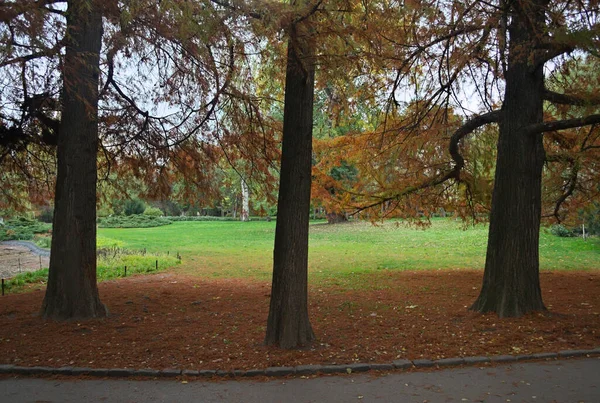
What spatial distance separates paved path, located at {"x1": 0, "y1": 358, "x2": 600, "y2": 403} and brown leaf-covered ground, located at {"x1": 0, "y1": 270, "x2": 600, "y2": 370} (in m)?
0.41

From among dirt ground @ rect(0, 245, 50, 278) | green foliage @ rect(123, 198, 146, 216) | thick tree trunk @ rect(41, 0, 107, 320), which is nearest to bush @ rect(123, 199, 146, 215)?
green foliage @ rect(123, 198, 146, 216)

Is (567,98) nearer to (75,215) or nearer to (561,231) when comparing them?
(75,215)

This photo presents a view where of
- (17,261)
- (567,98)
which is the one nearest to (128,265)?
(17,261)

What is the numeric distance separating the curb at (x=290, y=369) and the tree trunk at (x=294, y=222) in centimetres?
81

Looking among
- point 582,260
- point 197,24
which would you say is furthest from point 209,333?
point 582,260

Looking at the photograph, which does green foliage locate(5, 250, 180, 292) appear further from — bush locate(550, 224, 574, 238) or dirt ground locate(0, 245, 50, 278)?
bush locate(550, 224, 574, 238)

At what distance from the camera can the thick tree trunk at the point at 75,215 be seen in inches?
283

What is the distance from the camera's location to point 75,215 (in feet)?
23.8

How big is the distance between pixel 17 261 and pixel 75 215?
1488 centimetres

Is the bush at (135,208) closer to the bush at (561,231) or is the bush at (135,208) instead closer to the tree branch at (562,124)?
the bush at (561,231)

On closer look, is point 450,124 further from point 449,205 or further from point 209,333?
point 209,333

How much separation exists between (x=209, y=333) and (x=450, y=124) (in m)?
6.59

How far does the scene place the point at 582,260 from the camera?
53.1ft

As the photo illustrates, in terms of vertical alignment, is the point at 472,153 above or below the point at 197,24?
below
